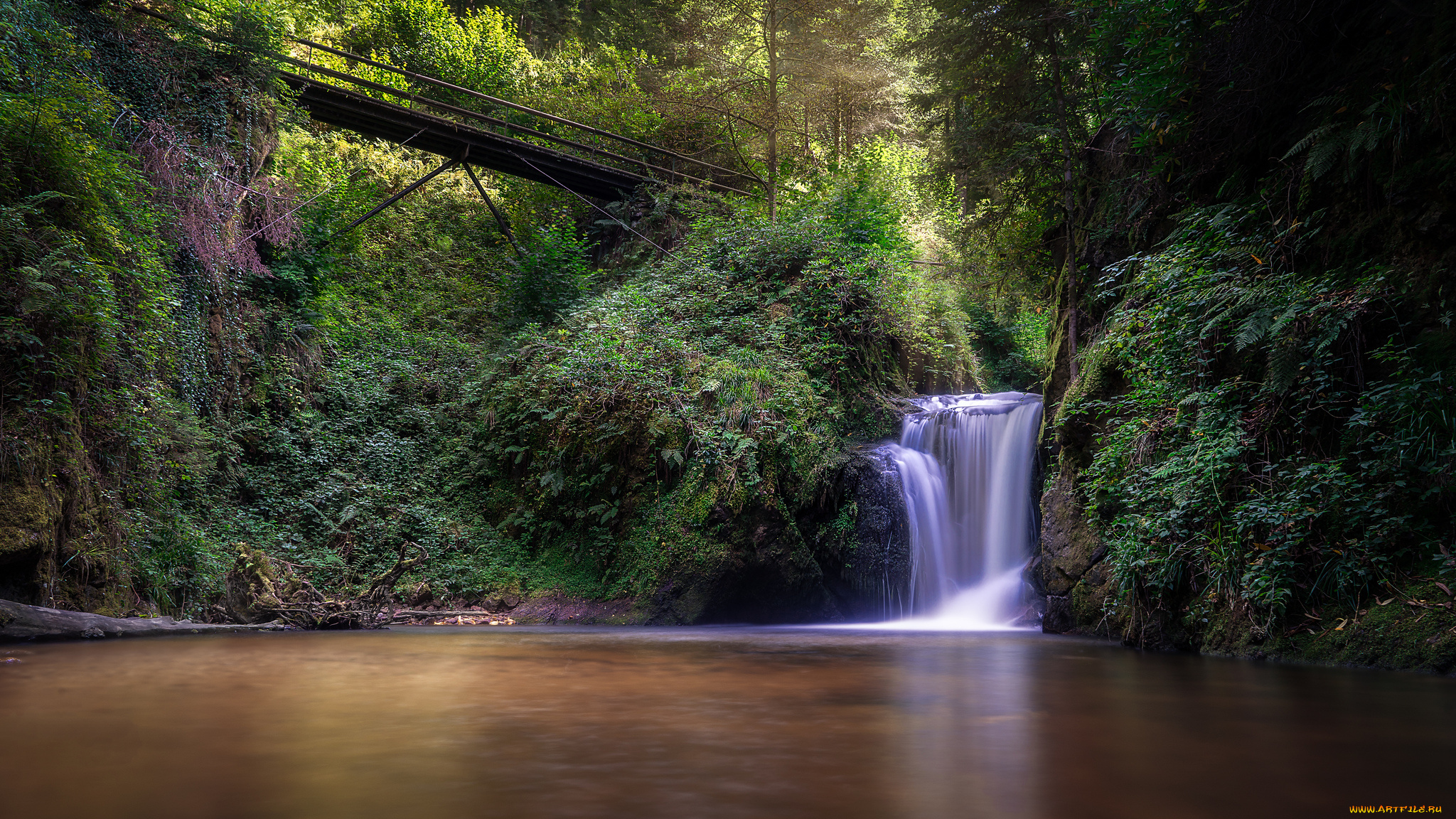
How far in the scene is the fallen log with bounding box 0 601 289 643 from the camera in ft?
20.8

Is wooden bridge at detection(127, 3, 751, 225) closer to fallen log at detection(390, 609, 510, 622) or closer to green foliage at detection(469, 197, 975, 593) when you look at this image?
green foliage at detection(469, 197, 975, 593)

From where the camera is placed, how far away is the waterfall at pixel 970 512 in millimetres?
10828

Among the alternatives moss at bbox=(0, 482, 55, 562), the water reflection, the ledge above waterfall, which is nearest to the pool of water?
the water reflection

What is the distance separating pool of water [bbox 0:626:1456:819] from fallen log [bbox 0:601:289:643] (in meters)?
0.23

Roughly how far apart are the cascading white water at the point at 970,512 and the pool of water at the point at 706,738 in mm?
4721

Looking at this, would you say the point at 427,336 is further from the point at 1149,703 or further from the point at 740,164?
the point at 1149,703

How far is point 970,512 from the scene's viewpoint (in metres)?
11.7

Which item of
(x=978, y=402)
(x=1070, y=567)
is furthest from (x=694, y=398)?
(x=1070, y=567)

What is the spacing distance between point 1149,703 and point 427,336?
1551cm

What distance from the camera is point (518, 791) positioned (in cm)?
261

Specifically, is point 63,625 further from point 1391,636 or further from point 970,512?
point 970,512

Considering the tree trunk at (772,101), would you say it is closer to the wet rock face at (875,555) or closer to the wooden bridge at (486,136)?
the wooden bridge at (486,136)

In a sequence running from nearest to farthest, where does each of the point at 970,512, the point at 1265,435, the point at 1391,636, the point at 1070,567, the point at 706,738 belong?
the point at 706,738, the point at 1391,636, the point at 1265,435, the point at 1070,567, the point at 970,512

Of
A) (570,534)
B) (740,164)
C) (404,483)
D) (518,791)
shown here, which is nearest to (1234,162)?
(518,791)
